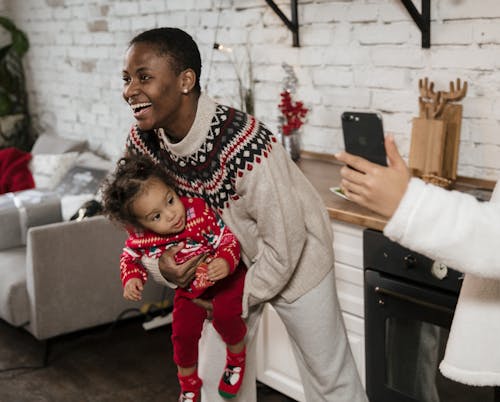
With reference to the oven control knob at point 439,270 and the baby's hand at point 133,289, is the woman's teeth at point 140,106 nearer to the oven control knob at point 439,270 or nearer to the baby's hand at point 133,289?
the baby's hand at point 133,289

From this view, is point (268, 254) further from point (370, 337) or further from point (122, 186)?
point (370, 337)

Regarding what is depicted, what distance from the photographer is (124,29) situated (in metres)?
4.47

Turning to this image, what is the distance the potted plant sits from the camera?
5629mm

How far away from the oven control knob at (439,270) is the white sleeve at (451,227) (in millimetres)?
1006

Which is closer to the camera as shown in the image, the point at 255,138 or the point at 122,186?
the point at 255,138

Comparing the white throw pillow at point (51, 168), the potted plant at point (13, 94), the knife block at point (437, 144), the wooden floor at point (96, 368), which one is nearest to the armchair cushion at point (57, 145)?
the white throw pillow at point (51, 168)

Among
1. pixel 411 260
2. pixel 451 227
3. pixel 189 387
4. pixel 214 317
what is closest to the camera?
pixel 451 227

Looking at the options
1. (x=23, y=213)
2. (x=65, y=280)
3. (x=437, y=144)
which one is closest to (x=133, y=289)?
(x=437, y=144)

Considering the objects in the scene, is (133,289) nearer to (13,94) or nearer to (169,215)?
(169,215)

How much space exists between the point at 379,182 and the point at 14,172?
411 centimetres

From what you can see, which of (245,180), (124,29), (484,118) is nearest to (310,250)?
(245,180)

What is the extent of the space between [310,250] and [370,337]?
69cm

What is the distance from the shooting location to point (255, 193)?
5.42ft

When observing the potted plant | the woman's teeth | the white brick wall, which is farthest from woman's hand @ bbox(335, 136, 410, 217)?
the potted plant
